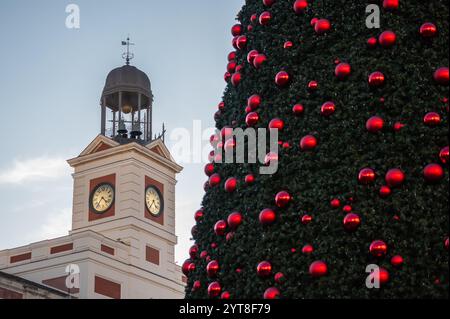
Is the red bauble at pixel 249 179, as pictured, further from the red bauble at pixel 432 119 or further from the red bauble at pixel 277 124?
the red bauble at pixel 432 119

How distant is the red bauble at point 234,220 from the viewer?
6.79 meters

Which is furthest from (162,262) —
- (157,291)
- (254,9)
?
(254,9)

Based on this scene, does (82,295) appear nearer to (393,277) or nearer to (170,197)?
(170,197)

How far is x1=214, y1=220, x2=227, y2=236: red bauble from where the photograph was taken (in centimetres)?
692

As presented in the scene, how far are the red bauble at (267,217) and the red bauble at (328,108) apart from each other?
87 cm

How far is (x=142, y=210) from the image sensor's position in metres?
37.7

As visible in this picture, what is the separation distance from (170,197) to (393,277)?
34.2m

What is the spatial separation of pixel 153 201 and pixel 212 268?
32.1 metres

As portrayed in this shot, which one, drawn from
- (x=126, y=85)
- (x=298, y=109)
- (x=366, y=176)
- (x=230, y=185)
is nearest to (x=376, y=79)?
(x=298, y=109)

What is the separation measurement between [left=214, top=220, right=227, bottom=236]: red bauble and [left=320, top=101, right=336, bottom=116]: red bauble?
4.01 feet

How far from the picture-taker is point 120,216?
36.8m

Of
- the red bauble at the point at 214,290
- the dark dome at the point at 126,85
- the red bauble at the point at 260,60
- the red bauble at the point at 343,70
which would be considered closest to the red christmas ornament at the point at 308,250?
the red bauble at the point at 214,290

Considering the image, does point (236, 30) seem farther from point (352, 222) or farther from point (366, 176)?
point (352, 222)

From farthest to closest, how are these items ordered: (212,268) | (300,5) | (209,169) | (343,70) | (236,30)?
(236,30) → (209,169) → (300,5) → (212,268) → (343,70)
